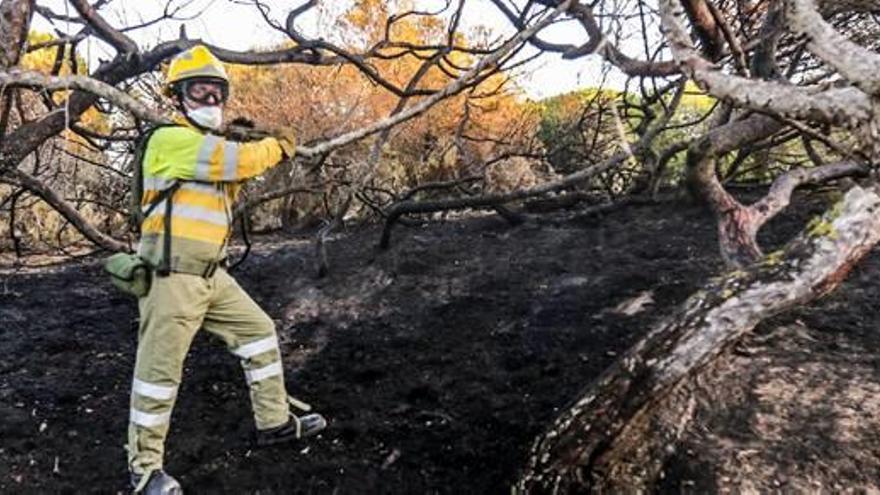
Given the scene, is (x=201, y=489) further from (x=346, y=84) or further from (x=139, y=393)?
(x=346, y=84)

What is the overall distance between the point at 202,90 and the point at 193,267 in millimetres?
637

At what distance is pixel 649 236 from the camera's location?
4.94m

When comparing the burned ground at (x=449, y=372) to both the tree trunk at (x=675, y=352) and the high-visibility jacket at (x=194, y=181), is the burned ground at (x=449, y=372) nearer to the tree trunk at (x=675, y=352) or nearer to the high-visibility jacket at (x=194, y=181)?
the tree trunk at (x=675, y=352)

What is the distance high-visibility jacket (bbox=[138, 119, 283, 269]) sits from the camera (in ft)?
8.16

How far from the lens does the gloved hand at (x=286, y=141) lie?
2.61m

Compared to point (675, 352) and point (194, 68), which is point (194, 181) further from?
point (675, 352)

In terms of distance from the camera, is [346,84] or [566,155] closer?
[566,155]

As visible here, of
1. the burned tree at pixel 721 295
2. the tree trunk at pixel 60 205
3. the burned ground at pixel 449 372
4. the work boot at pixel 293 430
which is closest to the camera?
the burned tree at pixel 721 295

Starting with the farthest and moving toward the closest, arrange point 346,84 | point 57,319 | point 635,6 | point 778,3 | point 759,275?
point 346,84
point 57,319
point 635,6
point 778,3
point 759,275

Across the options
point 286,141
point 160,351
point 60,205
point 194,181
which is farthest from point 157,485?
point 60,205

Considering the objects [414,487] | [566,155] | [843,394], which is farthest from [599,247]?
[566,155]

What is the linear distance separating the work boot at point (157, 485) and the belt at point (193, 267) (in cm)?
68

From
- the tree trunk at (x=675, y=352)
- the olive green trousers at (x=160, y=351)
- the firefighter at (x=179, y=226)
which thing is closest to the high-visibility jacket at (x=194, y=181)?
the firefighter at (x=179, y=226)

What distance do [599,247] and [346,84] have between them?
9.36m
